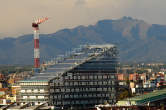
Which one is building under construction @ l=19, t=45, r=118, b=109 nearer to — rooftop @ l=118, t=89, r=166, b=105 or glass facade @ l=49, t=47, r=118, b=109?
glass facade @ l=49, t=47, r=118, b=109

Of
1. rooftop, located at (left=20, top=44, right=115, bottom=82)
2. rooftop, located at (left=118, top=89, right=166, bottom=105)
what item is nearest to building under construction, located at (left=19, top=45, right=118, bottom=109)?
rooftop, located at (left=20, top=44, right=115, bottom=82)

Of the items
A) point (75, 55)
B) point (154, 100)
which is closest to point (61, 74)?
point (75, 55)

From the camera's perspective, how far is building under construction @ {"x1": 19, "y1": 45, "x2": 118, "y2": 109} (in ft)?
480

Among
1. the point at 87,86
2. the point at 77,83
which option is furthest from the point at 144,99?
the point at 77,83

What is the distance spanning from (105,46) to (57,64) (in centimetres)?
1144

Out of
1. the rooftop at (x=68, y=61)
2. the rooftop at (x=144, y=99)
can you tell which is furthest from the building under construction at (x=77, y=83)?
the rooftop at (x=144, y=99)

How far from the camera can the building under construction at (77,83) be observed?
146 m

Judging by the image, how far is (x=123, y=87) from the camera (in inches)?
7170

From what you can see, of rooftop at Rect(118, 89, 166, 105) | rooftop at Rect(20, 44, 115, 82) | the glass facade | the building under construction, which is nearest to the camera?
rooftop at Rect(118, 89, 166, 105)

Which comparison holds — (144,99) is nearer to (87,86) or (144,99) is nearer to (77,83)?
(87,86)

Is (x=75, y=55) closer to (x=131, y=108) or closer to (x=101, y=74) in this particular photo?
(x=101, y=74)

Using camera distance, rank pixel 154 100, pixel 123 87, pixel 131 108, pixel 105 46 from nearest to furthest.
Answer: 1. pixel 131 108
2. pixel 154 100
3. pixel 105 46
4. pixel 123 87

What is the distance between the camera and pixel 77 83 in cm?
14862

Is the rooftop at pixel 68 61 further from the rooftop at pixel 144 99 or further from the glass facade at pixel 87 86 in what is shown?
the rooftop at pixel 144 99
